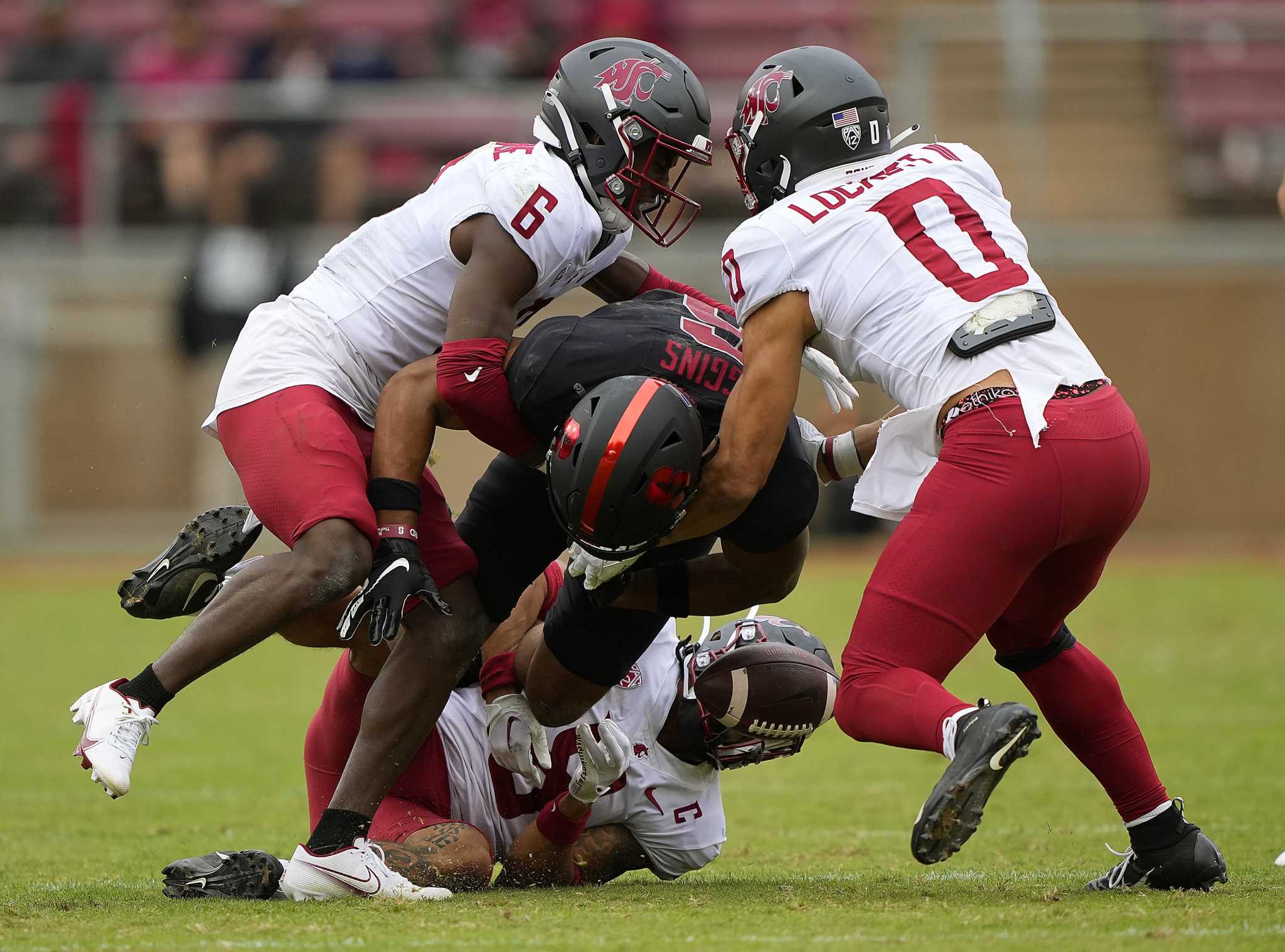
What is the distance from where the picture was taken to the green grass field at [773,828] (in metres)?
3.57

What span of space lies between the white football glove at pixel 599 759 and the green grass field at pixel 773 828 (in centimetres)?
27

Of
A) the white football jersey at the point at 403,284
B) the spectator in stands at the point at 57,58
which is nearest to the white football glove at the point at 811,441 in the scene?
the white football jersey at the point at 403,284

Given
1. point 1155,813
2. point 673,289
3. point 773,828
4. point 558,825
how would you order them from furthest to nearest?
point 773,828
point 673,289
point 558,825
point 1155,813

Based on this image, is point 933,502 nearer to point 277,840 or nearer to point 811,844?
point 811,844

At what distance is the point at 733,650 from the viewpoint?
464 cm

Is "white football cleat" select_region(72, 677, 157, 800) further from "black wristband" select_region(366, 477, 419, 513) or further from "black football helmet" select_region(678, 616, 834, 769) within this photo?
"black football helmet" select_region(678, 616, 834, 769)

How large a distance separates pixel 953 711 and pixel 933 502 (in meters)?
0.49

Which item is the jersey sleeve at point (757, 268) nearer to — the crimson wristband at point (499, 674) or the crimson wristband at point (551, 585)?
the crimson wristband at point (499, 674)

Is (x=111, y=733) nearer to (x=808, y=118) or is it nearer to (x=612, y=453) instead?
(x=612, y=453)

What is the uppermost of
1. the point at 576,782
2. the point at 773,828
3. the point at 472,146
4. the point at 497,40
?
the point at 497,40

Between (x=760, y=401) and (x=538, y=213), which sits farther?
(x=538, y=213)

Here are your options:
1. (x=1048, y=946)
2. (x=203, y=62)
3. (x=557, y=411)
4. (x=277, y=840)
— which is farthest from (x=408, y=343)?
(x=203, y=62)

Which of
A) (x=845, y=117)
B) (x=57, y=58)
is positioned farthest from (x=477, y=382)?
(x=57, y=58)

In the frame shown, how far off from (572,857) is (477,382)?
134 cm
